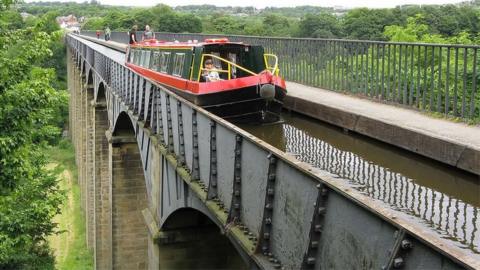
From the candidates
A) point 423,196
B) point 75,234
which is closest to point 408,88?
point 423,196

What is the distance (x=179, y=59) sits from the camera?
13.3m

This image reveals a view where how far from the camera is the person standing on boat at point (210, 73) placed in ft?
38.8

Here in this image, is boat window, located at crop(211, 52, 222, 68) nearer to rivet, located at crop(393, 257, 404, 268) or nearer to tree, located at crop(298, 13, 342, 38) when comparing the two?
rivet, located at crop(393, 257, 404, 268)

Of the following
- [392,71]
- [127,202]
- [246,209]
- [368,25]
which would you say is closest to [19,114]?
[392,71]

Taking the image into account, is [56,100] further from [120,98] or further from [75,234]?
[75,234]

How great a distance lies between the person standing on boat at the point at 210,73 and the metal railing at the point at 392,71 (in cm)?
277

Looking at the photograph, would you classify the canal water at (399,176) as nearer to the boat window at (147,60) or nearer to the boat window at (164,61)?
the boat window at (164,61)

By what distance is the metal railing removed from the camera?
9.03 m

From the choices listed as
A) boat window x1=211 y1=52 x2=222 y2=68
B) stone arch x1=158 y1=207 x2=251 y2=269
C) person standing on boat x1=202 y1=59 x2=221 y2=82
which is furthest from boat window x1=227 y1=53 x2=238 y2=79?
stone arch x1=158 y1=207 x2=251 y2=269

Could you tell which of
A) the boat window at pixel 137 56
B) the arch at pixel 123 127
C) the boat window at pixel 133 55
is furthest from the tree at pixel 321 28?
the arch at pixel 123 127

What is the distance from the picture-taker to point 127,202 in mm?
22641

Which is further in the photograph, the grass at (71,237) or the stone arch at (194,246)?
the grass at (71,237)

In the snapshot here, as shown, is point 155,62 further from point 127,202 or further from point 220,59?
point 127,202

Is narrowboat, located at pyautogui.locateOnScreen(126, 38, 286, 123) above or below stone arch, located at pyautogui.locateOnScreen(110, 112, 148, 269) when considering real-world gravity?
above
